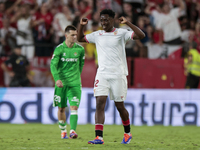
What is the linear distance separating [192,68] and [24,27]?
6037 mm

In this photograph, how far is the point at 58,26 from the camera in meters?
13.8

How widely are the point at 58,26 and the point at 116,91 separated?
7.85 meters

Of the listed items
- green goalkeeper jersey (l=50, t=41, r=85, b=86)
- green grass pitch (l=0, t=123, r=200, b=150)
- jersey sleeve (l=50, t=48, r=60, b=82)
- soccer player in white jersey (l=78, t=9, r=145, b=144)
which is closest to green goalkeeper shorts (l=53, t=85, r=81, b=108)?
green goalkeeper jersey (l=50, t=41, r=85, b=86)

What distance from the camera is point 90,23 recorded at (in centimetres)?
1383

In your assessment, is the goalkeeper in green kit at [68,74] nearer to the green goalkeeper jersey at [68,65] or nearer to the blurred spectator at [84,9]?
the green goalkeeper jersey at [68,65]

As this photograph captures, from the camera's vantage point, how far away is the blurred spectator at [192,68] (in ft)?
42.2

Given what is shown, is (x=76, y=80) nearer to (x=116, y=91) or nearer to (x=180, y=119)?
(x=116, y=91)

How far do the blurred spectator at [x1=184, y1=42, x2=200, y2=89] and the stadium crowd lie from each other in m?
0.31

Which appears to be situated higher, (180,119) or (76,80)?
(76,80)

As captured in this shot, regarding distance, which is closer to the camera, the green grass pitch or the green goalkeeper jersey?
the green grass pitch

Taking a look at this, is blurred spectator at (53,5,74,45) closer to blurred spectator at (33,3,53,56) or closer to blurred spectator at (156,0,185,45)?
blurred spectator at (33,3,53,56)

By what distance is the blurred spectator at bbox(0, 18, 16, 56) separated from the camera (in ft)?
42.2

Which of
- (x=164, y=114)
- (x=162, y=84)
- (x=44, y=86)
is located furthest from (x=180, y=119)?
(x=44, y=86)

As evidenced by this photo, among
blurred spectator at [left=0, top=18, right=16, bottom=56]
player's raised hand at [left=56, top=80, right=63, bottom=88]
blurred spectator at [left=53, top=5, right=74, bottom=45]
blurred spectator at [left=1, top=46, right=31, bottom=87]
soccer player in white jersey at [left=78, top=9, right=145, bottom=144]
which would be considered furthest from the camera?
blurred spectator at [left=53, top=5, right=74, bottom=45]
